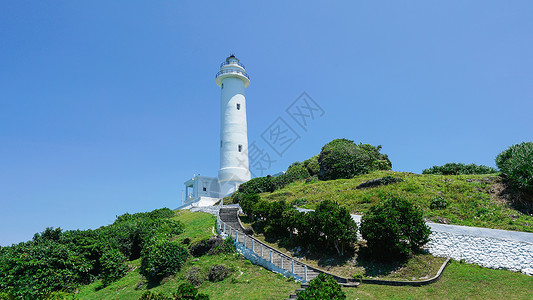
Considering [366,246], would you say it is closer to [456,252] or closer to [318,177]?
[456,252]

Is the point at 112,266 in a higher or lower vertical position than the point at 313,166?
lower

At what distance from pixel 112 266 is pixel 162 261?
403cm

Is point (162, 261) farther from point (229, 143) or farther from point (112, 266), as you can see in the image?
point (229, 143)

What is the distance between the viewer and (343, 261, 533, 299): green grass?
1109 cm

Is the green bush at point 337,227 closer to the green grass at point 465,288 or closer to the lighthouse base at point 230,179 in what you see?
the green grass at point 465,288

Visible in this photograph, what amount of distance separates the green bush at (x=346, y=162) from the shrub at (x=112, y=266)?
60.6 feet

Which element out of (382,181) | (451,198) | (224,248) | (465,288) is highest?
(382,181)

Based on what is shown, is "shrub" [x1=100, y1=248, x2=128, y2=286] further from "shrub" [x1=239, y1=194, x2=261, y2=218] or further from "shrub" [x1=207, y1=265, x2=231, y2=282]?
"shrub" [x1=239, y1=194, x2=261, y2=218]

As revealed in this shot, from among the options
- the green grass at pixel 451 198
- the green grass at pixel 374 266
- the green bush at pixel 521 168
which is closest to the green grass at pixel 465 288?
the green grass at pixel 374 266

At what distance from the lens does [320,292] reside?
8781mm

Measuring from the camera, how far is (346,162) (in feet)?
99.0

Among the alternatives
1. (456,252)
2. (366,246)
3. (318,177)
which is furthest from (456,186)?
(318,177)

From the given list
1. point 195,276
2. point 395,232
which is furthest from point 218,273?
point 395,232

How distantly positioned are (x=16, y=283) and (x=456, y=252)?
65.7ft
